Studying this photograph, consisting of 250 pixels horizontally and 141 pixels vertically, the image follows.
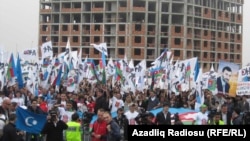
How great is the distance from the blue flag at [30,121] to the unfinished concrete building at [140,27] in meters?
73.6

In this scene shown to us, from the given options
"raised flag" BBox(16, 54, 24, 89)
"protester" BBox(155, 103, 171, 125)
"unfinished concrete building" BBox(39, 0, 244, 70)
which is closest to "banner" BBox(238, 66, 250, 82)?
"protester" BBox(155, 103, 171, 125)

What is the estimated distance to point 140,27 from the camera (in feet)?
287

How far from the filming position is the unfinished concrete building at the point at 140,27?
87.5 m

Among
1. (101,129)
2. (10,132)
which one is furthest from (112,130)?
(10,132)

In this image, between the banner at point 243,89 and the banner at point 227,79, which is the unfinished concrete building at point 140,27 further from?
the banner at point 243,89

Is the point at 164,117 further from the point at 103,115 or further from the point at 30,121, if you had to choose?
the point at 103,115

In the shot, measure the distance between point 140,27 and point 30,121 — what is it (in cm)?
7584

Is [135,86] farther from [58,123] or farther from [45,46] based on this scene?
[58,123]

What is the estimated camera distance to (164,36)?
88.9m

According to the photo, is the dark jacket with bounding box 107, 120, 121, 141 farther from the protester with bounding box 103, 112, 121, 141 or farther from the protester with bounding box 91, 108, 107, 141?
the protester with bounding box 91, 108, 107, 141

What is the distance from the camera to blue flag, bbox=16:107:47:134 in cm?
1216

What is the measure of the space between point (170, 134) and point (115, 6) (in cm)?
8451

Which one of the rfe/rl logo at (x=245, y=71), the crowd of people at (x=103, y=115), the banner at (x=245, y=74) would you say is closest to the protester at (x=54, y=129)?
the crowd of people at (x=103, y=115)

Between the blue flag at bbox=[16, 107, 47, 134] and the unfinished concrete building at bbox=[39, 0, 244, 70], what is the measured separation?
241ft
